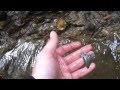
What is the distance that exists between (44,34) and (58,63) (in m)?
1.18

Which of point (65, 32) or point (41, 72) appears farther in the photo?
point (65, 32)

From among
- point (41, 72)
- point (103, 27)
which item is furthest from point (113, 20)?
point (41, 72)

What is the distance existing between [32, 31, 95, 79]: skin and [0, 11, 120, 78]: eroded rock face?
362mm

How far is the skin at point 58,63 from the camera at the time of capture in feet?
9.77

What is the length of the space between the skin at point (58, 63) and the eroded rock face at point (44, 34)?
1.19ft

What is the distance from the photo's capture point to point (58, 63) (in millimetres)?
3234

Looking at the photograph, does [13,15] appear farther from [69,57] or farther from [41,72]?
[41,72]

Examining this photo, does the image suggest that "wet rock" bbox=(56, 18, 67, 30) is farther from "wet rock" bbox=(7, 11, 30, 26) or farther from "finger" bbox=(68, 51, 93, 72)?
"finger" bbox=(68, 51, 93, 72)

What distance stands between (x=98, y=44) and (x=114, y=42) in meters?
0.26

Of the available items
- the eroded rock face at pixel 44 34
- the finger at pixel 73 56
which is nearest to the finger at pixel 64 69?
the finger at pixel 73 56

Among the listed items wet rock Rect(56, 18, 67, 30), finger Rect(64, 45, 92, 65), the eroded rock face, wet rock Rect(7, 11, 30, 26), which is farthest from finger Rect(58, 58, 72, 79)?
wet rock Rect(7, 11, 30, 26)

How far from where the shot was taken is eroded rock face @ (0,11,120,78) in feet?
12.8

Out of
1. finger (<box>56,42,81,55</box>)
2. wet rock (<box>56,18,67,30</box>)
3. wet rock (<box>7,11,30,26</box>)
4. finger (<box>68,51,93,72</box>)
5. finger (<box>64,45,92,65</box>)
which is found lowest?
finger (<box>68,51,93,72</box>)
